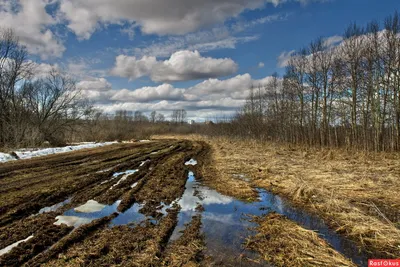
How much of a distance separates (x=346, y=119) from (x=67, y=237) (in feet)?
87.9

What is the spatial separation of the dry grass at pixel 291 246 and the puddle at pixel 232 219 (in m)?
0.29

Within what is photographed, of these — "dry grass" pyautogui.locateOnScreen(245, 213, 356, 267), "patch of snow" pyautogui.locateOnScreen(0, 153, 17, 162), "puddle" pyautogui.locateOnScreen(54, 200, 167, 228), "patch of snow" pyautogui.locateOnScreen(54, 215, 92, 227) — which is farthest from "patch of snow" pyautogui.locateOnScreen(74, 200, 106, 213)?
"patch of snow" pyautogui.locateOnScreen(0, 153, 17, 162)

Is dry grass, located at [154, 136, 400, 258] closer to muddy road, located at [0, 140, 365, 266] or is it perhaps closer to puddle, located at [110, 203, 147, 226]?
muddy road, located at [0, 140, 365, 266]

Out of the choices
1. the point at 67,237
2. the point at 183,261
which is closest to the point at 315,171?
the point at 183,261

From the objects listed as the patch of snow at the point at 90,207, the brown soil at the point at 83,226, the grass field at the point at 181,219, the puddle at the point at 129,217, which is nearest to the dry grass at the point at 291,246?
the grass field at the point at 181,219

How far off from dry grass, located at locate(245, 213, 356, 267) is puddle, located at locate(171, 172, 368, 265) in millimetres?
288

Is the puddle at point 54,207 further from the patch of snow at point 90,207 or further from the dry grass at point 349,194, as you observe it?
the dry grass at point 349,194

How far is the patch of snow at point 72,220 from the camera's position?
5.04 meters

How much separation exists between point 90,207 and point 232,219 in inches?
141

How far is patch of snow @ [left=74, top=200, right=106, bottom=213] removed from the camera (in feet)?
19.5

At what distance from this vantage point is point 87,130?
34750mm

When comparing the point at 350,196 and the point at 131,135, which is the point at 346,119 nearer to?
the point at 350,196

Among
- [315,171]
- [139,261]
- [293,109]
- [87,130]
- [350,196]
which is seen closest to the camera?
[139,261]

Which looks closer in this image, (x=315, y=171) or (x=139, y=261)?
(x=139, y=261)
